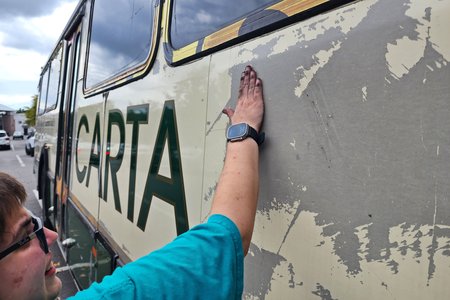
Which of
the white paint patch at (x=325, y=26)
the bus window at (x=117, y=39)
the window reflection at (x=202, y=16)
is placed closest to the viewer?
the white paint patch at (x=325, y=26)

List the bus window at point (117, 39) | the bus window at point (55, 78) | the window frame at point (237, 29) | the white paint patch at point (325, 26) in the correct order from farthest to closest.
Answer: the bus window at point (55, 78) < the bus window at point (117, 39) < the window frame at point (237, 29) < the white paint patch at point (325, 26)

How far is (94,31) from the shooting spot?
3.02 m

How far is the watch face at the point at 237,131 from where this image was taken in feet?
3.78

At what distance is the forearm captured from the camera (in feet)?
3.60

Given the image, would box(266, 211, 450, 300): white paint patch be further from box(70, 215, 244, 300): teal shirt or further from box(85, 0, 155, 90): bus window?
box(85, 0, 155, 90): bus window

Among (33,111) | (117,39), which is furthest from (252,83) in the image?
A: (33,111)

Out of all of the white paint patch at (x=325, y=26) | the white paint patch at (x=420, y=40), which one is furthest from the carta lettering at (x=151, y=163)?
the white paint patch at (x=420, y=40)

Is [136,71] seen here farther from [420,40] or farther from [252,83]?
[420,40]

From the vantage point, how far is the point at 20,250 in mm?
1105

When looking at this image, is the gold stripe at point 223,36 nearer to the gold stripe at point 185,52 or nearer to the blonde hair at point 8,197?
the gold stripe at point 185,52

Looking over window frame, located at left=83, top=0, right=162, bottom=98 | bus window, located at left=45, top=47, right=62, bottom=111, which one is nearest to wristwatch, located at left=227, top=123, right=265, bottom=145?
window frame, located at left=83, top=0, right=162, bottom=98

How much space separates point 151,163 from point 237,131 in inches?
28.6

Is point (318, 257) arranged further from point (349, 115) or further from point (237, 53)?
point (237, 53)

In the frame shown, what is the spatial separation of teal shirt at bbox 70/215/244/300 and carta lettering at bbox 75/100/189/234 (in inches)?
20.1
